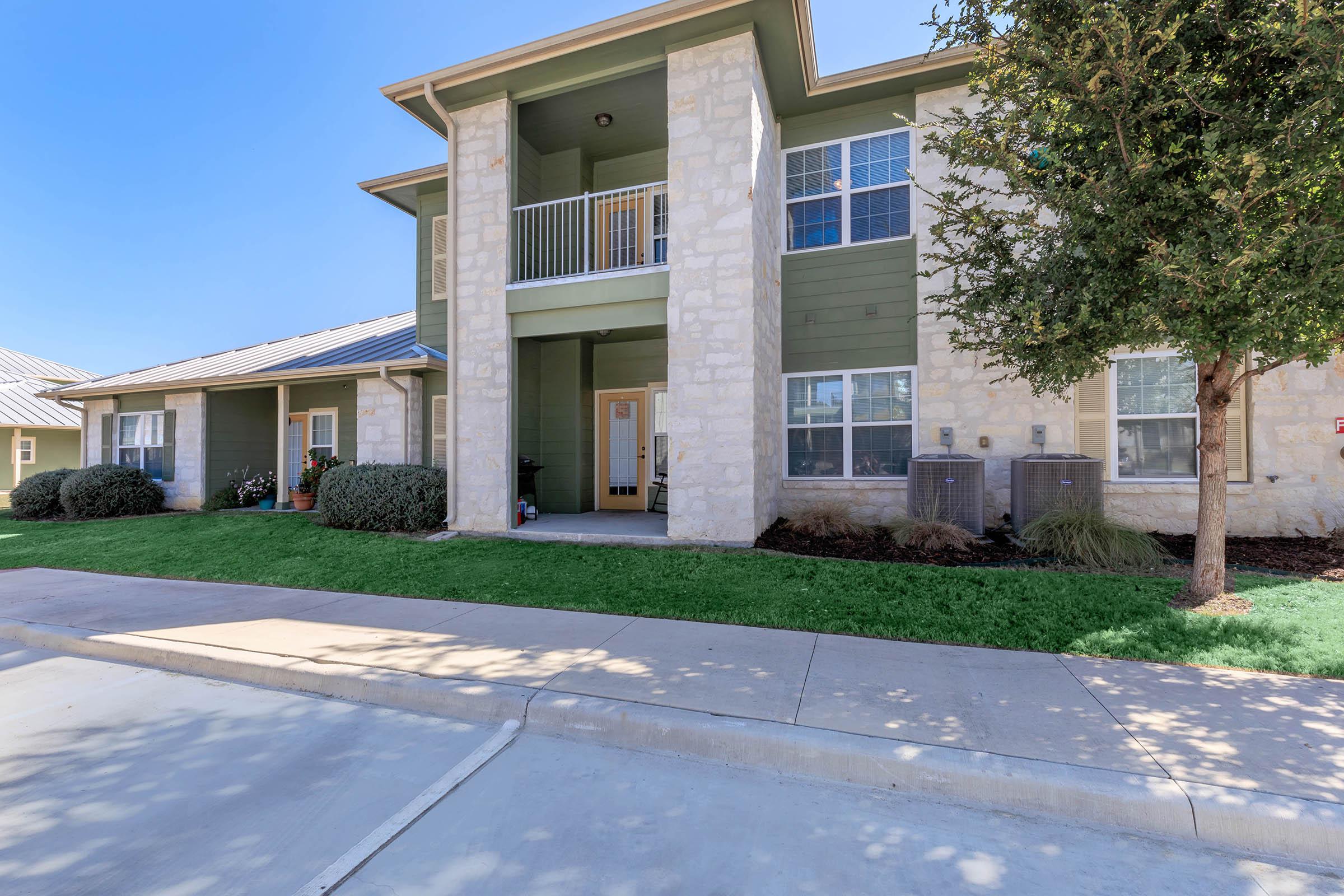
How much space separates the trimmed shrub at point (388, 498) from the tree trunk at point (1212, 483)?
909 cm

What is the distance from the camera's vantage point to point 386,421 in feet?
37.6

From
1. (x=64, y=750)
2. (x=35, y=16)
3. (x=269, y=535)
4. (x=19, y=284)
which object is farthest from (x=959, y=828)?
(x=19, y=284)

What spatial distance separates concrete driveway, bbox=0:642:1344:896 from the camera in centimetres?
209

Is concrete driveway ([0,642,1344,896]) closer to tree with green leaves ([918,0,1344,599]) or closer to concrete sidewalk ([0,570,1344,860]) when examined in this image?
concrete sidewalk ([0,570,1344,860])

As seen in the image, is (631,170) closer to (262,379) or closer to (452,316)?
(452,316)

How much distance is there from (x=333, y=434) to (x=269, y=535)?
475 centimetres

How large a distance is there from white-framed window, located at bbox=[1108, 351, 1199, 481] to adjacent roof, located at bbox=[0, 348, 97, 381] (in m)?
33.9

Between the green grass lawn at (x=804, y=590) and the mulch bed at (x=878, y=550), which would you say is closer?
the green grass lawn at (x=804, y=590)

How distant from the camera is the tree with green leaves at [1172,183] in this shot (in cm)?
370

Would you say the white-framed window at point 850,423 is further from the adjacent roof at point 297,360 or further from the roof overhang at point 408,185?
the roof overhang at point 408,185

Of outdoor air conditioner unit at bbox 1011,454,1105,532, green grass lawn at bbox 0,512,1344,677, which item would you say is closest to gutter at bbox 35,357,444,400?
green grass lawn at bbox 0,512,1344,677

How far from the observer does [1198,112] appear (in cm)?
426

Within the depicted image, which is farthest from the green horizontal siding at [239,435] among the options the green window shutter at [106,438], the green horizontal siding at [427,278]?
the green window shutter at [106,438]

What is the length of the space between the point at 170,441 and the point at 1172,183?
708 inches
